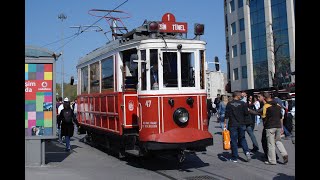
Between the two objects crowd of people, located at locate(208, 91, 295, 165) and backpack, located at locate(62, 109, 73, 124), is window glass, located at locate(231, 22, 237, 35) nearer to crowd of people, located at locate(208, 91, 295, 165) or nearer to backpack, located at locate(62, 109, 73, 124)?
backpack, located at locate(62, 109, 73, 124)

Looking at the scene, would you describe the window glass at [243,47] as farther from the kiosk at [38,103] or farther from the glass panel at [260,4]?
the kiosk at [38,103]

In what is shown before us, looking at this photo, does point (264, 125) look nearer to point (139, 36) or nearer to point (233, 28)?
point (139, 36)

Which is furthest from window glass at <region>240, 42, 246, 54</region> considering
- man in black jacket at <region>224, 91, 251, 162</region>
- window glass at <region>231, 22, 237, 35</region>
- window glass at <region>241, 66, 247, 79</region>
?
man in black jacket at <region>224, 91, 251, 162</region>

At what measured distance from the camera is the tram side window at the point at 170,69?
9.93 m

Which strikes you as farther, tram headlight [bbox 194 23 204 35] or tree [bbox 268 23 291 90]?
tree [bbox 268 23 291 90]

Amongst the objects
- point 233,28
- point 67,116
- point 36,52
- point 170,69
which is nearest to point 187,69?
point 170,69

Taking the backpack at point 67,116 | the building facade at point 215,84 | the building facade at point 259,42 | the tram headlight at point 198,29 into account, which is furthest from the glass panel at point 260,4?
the tram headlight at point 198,29

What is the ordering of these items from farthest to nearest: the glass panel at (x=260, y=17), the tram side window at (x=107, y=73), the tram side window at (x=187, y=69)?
the glass panel at (x=260, y=17), the tram side window at (x=107, y=73), the tram side window at (x=187, y=69)

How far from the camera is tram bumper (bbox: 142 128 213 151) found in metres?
9.23

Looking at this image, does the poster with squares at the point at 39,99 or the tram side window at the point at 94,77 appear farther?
the tram side window at the point at 94,77

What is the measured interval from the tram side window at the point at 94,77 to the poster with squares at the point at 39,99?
2.61m
